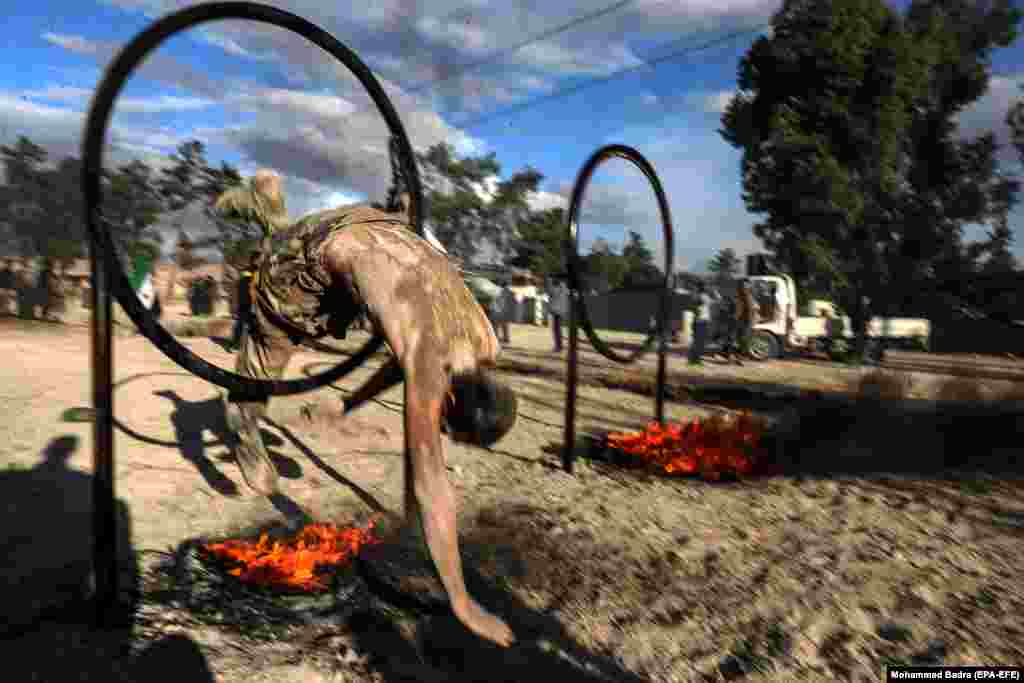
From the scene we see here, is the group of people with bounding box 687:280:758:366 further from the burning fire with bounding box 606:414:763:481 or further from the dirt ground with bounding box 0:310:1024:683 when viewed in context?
the burning fire with bounding box 606:414:763:481

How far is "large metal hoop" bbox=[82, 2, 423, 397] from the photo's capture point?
7.58 ft

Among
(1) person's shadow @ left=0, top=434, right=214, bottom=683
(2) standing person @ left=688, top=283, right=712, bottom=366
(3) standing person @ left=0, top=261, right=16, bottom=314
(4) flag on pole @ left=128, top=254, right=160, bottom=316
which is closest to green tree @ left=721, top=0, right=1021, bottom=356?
(2) standing person @ left=688, top=283, right=712, bottom=366

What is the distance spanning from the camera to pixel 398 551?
3.50 m

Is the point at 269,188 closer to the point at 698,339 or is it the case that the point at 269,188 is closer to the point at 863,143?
the point at 698,339

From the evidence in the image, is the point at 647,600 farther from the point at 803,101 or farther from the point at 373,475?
the point at 803,101

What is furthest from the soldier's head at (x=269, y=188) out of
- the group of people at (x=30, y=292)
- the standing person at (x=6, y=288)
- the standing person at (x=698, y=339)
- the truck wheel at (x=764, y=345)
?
the standing person at (x=6, y=288)

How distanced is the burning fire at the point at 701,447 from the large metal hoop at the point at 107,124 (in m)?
2.59

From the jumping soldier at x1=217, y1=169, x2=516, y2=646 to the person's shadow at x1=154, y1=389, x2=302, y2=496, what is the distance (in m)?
1.58

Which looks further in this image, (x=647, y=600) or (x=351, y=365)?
(x=351, y=365)

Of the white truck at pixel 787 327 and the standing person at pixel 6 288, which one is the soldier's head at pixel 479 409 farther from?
the standing person at pixel 6 288

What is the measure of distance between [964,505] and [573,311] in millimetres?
2785

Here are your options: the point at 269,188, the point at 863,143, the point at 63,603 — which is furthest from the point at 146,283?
the point at 863,143

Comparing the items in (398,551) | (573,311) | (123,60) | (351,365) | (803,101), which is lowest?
(398,551)

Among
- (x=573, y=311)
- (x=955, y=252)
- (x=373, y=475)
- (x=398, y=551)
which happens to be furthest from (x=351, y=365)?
(x=955, y=252)
